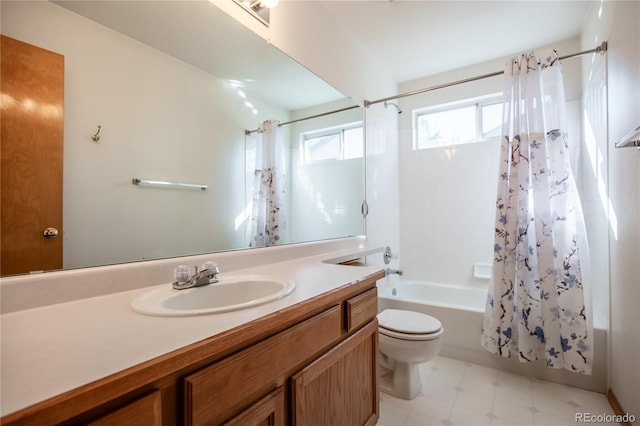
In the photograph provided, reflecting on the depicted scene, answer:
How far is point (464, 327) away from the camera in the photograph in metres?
2.15

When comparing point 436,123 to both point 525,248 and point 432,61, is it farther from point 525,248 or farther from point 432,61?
point 525,248

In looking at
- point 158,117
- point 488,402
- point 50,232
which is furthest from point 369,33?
point 488,402

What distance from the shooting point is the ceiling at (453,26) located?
1.93 m

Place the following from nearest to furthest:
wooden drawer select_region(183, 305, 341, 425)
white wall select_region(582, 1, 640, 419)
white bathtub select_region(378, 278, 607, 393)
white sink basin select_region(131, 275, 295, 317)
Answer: wooden drawer select_region(183, 305, 341, 425) < white sink basin select_region(131, 275, 295, 317) < white wall select_region(582, 1, 640, 419) < white bathtub select_region(378, 278, 607, 393)

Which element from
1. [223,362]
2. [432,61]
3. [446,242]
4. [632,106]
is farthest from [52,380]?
[432,61]

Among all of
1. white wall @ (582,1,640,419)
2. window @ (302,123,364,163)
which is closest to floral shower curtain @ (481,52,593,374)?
white wall @ (582,1,640,419)

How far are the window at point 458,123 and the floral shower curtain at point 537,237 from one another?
30.2 inches

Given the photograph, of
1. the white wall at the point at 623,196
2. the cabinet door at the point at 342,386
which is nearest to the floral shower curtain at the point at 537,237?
the white wall at the point at 623,196

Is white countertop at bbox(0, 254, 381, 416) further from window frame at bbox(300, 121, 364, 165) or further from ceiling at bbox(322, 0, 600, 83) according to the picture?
ceiling at bbox(322, 0, 600, 83)

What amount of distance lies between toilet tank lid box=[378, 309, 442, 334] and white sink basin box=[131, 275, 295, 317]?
101 cm

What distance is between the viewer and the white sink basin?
2.28ft

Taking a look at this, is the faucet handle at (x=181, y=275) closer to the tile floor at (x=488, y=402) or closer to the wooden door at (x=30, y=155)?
the wooden door at (x=30, y=155)

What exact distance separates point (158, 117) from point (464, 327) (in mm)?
2311

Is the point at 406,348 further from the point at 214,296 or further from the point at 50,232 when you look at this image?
the point at 50,232
